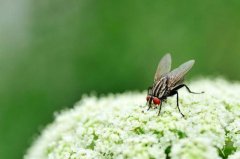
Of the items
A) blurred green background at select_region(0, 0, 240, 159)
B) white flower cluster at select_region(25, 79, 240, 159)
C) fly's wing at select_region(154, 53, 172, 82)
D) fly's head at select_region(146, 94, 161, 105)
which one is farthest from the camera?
blurred green background at select_region(0, 0, 240, 159)

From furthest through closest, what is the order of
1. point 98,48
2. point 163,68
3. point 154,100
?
point 98,48
point 163,68
point 154,100

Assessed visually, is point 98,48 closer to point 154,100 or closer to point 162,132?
point 154,100

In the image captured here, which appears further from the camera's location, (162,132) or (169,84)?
(169,84)

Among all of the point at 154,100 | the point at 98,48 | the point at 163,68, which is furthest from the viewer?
the point at 98,48

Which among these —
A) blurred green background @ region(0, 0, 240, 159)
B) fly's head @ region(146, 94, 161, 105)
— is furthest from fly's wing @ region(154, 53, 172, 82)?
blurred green background @ region(0, 0, 240, 159)

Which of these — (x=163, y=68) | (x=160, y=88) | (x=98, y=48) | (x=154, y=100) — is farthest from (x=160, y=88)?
(x=98, y=48)

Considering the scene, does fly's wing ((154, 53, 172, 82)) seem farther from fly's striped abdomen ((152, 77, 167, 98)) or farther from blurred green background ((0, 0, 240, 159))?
blurred green background ((0, 0, 240, 159))

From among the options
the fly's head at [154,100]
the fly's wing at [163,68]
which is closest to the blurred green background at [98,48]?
the fly's wing at [163,68]
